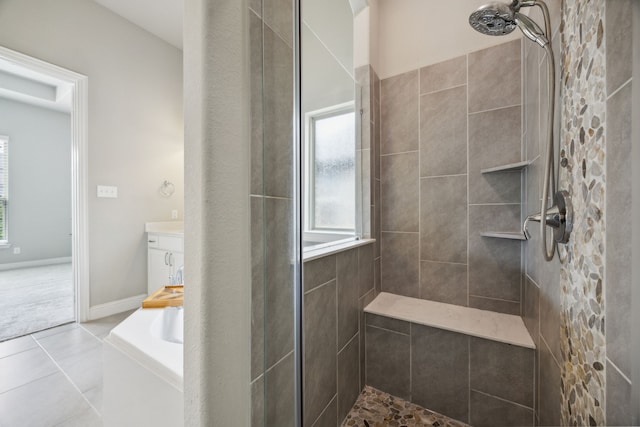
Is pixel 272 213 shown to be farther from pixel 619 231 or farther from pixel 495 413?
pixel 495 413

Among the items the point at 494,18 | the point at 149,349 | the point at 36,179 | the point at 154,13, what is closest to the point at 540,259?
the point at 494,18

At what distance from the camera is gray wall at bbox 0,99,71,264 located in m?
4.04

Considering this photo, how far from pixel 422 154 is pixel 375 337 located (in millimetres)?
1204

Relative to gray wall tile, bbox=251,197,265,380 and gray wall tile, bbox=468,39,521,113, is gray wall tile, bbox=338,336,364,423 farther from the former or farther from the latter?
gray wall tile, bbox=468,39,521,113

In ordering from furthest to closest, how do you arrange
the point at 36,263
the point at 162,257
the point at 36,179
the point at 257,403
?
1. the point at 36,263
2. the point at 36,179
3. the point at 162,257
4. the point at 257,403

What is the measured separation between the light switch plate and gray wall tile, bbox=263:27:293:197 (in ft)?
8.18

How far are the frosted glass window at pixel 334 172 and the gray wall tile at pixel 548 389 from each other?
39.4 inches

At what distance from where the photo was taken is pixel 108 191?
2.32 m

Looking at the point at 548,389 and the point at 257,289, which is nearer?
the point at 257,289

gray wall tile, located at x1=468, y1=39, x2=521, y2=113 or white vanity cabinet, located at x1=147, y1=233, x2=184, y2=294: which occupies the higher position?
gray wall tile, located at x1=468, y1=39, x2=521, y2=113

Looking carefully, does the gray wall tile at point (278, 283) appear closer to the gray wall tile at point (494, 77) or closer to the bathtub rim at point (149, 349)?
the bathtub rim at point (149, 349)

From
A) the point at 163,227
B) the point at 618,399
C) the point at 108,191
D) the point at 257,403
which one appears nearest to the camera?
the point at 618,399

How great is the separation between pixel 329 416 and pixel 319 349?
1.17ft

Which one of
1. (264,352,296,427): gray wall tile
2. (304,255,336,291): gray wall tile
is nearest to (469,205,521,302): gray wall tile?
(304,255,336,291): gray wall tile
